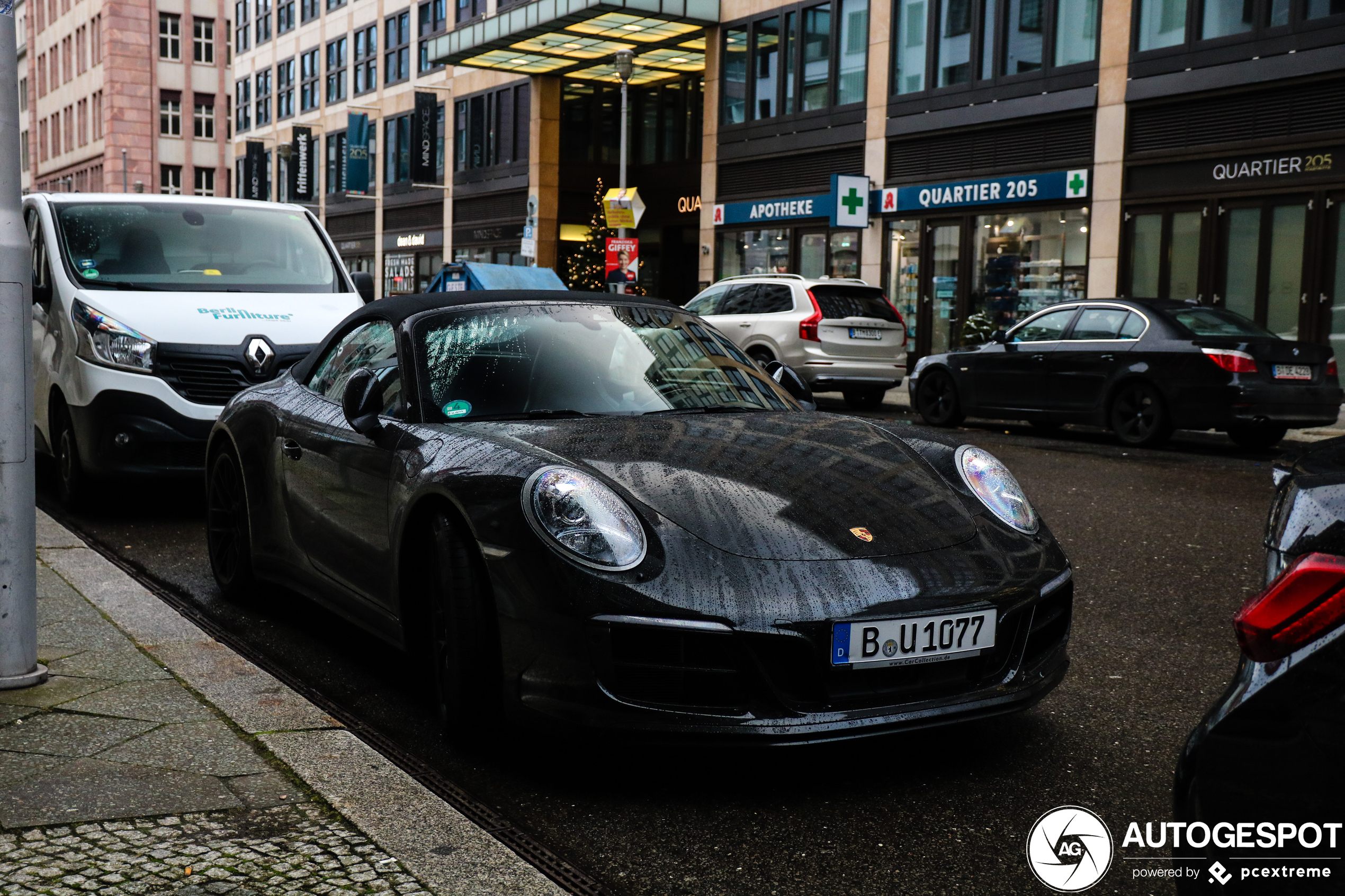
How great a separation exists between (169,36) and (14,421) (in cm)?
7576

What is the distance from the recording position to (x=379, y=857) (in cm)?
296

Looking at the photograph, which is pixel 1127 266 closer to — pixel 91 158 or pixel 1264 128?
pixel 1264 128

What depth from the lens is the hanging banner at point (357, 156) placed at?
46.7 meters

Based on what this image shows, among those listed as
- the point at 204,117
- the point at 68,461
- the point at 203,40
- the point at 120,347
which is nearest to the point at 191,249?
the point at 120,347

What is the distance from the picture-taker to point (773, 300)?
19.2 metres

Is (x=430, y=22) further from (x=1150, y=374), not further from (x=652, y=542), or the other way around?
(x=652, y=542)

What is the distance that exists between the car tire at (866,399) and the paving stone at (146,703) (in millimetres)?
15258

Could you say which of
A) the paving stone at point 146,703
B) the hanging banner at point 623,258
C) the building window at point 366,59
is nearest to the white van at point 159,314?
the paving stone at point 146,703

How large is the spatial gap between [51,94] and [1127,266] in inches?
3205

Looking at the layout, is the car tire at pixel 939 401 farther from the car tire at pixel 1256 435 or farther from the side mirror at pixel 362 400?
the side mirror at pixel 362 400

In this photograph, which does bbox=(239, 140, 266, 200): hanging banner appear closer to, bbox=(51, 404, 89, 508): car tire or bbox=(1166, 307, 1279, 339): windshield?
bbox=(1166, 307, 1279, 339): windshield

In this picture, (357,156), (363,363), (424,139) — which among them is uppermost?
(424,139)

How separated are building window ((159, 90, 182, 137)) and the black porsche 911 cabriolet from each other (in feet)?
244

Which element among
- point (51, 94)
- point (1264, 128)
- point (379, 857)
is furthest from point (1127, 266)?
point (51, 94)
